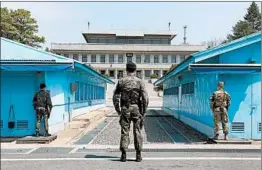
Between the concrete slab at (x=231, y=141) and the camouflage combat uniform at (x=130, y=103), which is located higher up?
the camouflage combat uniform at (x=130, y=103)

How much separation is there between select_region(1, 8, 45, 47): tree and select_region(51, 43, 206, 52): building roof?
33.9ft

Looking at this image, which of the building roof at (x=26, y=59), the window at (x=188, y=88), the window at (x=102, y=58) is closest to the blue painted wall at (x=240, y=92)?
the window at (x=188, y=88)

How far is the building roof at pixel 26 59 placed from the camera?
43.2 ft

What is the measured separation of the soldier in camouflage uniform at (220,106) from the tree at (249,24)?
72817 mm

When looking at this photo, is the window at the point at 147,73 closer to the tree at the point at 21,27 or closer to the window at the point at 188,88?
the tree at the point at 21,27

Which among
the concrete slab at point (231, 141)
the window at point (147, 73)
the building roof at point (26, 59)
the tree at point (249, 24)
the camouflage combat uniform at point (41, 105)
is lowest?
the concrete slab at point (231, 141)

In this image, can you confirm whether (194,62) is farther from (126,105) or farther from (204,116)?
(126,105)

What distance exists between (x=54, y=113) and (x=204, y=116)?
5.39 meters

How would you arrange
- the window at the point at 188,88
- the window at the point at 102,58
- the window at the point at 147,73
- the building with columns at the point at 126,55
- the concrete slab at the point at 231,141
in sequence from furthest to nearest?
the window at the point at 147,73
the window at the point at 102,58
the building with columns at the point at 126,55
the window at the point at 188,88
the concrete slab at the point at 231,141

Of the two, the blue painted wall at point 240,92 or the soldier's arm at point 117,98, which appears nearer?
the soldier's arm at point 117,98

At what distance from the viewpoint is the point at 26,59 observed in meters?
14.0

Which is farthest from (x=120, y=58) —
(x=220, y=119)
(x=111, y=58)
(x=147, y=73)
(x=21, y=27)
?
(x=220, y=119)

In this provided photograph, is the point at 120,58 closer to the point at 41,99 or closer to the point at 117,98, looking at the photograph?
the point at 41,99

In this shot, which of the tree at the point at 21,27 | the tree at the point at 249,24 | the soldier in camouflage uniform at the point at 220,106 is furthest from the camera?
the tree at the point at 249,24
